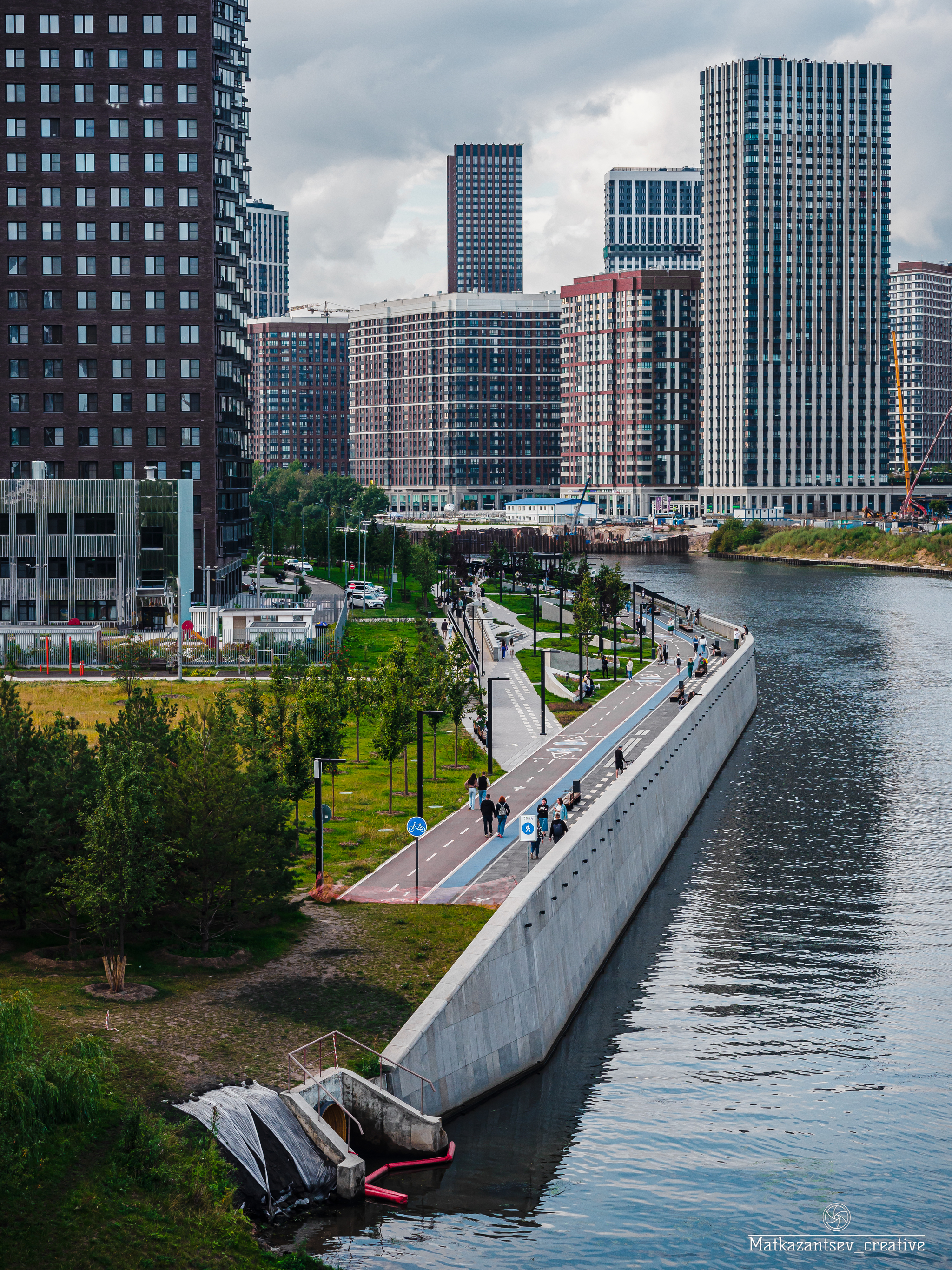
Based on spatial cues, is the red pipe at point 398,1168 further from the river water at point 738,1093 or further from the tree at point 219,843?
the tree at point 219,843

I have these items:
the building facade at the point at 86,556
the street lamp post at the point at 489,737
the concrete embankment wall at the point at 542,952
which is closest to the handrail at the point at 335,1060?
the concrete embankment wall at the point at 542,952

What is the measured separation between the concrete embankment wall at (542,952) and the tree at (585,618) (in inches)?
1565

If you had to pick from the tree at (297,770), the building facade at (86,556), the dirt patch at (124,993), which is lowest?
the dirt patch at (124,993)

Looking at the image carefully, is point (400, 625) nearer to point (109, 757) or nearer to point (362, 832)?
point (362, 832)

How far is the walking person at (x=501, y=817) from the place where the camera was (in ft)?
190

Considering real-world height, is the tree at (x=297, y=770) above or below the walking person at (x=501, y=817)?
above

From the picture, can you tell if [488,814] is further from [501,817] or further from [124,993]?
[124,993]

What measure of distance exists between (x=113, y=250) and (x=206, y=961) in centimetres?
9830

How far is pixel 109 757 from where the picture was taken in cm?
4553

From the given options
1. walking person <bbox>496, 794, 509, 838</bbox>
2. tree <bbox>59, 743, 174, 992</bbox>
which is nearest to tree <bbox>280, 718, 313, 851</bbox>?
walking person <bbox>496, 794, 509, 838</bbox>

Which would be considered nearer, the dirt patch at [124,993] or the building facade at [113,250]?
the dirt patch at [124,993]

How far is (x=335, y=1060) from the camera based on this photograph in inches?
1411

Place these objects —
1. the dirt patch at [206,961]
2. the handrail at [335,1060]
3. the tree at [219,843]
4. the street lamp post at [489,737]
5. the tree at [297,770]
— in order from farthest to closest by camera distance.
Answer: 1. the street lamp post at [489,737]
2. the tree at [297,770]
3. the tree at [219,843]
4. the dirt patch at [206,961]
5. the handrail at [335,1060]

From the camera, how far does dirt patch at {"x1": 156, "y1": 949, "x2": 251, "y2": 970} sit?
138ft
